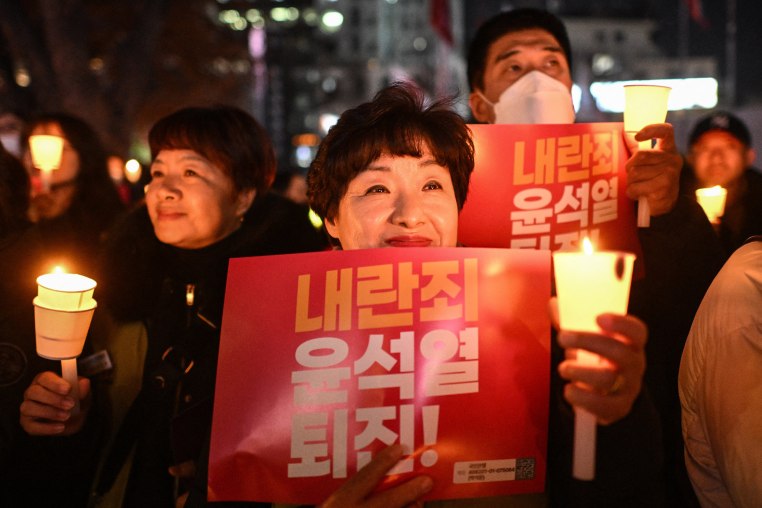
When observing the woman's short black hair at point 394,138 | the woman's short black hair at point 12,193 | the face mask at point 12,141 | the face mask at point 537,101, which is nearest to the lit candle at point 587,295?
the woman's short black hair at point 394,138

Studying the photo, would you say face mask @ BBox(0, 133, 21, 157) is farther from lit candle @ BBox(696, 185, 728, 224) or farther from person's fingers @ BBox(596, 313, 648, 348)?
person's fingers @ BBox(596, 313, 648, 348)

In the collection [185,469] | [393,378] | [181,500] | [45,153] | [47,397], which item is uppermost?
[45,153]

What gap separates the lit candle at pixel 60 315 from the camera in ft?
6.98

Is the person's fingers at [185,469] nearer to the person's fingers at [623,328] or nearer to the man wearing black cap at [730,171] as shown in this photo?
the person's fingers at [623,328]

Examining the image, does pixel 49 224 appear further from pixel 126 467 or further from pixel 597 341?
Answer: pixel 597 341

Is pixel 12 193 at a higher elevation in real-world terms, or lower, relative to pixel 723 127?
lower

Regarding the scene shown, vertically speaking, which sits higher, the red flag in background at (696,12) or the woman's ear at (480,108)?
the red flag in background at (696,12)

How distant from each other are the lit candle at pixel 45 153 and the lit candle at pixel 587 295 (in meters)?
3.73

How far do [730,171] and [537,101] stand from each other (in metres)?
3.13

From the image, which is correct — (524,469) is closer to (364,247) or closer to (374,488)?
(374,488)

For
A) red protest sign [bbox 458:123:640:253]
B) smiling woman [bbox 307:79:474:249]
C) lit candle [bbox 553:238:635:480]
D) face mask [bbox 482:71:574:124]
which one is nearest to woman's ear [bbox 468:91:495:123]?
face mask [bbox 482:71:574:124]

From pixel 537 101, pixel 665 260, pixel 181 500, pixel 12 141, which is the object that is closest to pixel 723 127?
pixel 537 101

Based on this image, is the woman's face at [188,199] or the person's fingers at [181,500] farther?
the woman's face at [188,199]

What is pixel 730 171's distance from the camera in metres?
5.40
